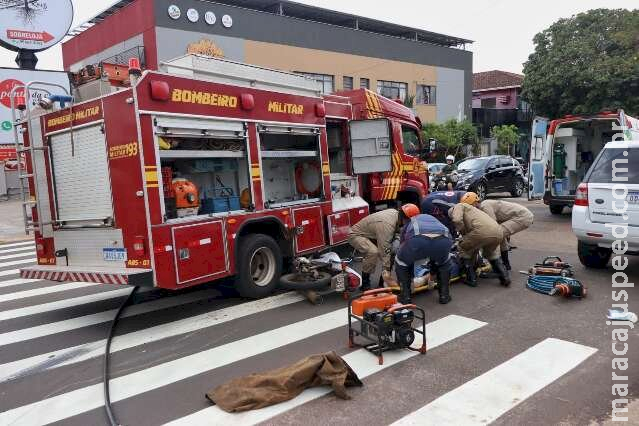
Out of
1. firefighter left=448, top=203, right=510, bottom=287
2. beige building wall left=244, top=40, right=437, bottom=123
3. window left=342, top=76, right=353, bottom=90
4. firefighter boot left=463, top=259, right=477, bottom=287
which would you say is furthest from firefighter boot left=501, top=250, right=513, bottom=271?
window left=342, top=76, right=353, bottom=90

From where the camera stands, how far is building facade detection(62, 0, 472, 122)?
2488 cm

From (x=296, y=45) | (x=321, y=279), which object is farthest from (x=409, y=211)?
(x=296, y=45)

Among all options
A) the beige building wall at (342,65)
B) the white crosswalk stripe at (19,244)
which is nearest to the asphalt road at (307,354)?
the white crosswalk stripe at (19,244)

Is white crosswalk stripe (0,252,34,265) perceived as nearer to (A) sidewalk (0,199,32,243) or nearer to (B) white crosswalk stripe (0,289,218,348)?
(A) sidewalk (0,199,32,243)

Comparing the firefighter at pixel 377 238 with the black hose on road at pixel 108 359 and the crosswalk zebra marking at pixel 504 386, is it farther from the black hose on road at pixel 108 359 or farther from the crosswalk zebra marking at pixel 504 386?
the black hose on road at pixel 108 359

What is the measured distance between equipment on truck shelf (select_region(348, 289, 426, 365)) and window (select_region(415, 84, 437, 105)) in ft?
113

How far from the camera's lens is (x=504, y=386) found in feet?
13.2

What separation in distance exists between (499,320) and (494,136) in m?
34.3

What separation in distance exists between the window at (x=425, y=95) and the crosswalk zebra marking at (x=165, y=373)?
34.0m

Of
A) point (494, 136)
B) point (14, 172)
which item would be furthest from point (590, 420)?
point (494, 136)

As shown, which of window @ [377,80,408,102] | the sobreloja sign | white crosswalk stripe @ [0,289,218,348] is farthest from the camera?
window @ [377,80,408,102]

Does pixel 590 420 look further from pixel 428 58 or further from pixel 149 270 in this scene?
pixel 428 58

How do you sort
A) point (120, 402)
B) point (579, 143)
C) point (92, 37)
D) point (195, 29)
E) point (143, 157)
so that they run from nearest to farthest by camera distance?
point (120, 402)
point (143, 157)
point (579, 143)
point (195, 29)
point (92, 37)

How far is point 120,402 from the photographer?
405cm
